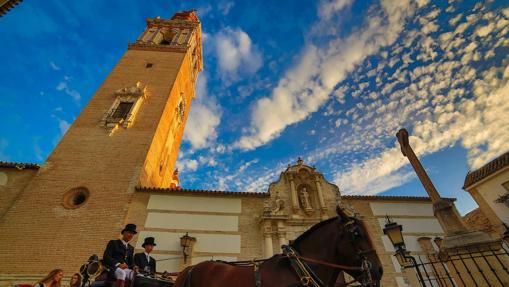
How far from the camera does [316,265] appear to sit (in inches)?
134

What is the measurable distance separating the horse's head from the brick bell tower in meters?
9.64

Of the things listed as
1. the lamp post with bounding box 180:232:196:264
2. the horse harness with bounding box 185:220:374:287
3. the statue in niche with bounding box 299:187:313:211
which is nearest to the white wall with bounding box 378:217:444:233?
the statue in niche with bounding box 299:187:313:211

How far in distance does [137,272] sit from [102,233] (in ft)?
22.2

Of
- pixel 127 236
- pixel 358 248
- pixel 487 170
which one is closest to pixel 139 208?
pixel 127 236

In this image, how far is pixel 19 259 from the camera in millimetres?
8984

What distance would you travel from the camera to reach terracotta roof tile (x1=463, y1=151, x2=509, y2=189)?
49.4 ft

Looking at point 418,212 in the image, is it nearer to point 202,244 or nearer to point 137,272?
point 202,244

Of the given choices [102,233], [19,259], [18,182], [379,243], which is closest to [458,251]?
[379,243]

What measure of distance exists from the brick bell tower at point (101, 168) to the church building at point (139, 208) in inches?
1.7

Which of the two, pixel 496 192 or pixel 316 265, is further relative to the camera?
pixel 496 192

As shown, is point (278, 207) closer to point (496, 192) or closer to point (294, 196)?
point (294, 196)

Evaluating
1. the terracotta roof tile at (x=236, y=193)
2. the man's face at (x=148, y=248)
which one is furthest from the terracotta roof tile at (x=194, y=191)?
the man's face at (x=148, y=248)

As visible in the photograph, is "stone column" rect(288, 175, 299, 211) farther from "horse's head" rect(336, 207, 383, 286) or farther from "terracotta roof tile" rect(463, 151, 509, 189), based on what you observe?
"terracotta roof tile" rect(463, 151, 509, 189)

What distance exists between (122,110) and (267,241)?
11.9 meters
